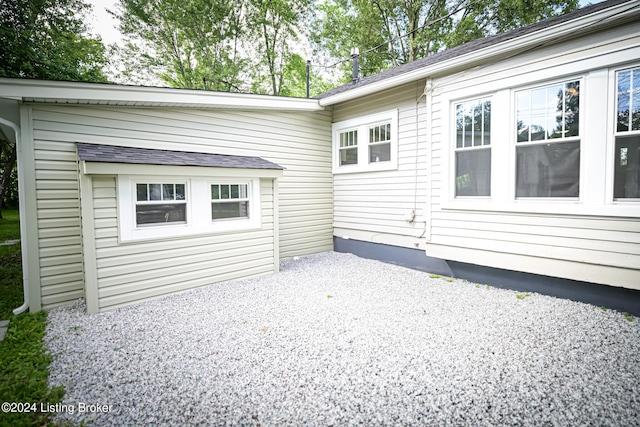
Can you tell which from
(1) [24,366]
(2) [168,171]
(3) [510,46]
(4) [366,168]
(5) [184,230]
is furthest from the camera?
(4) [366,168]

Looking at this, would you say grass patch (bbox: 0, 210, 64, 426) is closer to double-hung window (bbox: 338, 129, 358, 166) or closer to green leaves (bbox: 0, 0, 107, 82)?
double-hung window (bbox: 338, 129, 358, 166)

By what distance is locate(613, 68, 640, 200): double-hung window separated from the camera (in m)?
3.41

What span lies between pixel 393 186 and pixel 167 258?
4.33 meters

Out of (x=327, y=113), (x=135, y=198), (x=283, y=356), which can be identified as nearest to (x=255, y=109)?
(x=327, y=113)

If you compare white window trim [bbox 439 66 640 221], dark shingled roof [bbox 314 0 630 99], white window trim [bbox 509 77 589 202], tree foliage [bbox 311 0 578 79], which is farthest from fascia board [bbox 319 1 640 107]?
tree foliage [bbox 311 0 578 79]

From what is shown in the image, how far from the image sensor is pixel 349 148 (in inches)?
285

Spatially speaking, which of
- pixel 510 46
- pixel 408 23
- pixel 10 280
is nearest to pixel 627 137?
pixel 510 46

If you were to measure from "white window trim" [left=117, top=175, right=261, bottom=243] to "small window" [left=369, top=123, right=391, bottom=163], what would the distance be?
268 cm

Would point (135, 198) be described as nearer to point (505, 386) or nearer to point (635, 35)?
point (505, 386)

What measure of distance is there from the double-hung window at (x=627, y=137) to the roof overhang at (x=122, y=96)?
530 centimetres

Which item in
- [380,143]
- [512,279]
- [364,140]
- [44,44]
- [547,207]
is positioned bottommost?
[512,279]

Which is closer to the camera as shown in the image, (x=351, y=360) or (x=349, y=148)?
(x=351, y=360)

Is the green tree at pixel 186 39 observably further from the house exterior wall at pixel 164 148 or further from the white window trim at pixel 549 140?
the white window trim at pixel 549 140

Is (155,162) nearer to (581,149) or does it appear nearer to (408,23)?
(581,149)
